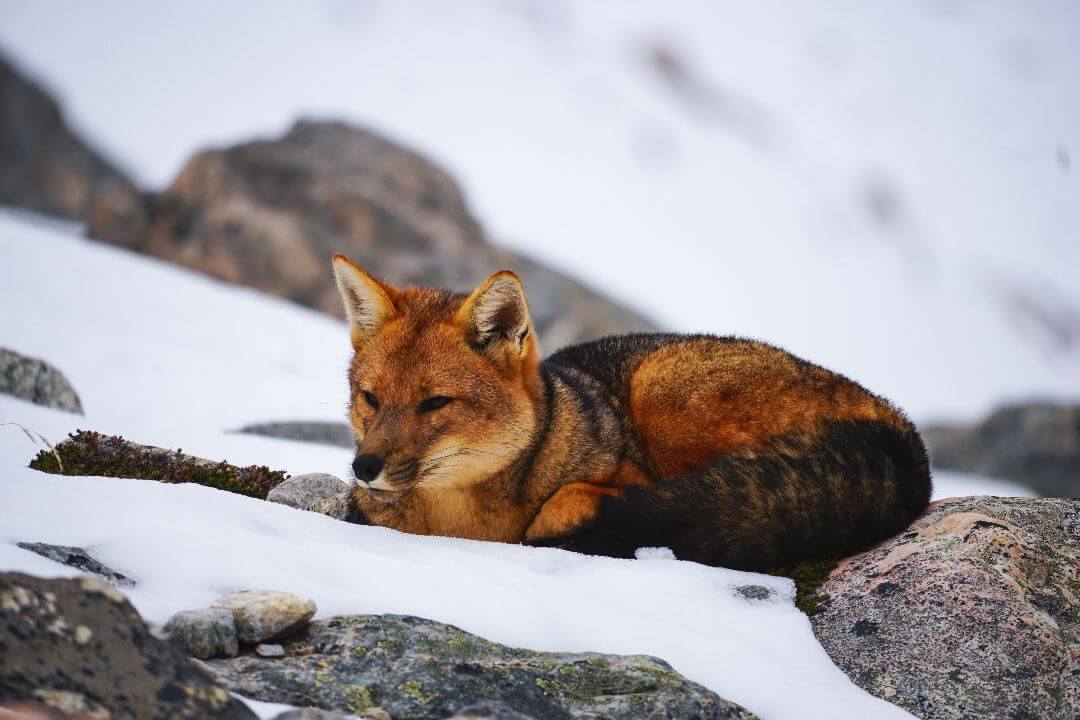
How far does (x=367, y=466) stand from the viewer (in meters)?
4.46

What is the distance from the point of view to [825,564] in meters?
4.82

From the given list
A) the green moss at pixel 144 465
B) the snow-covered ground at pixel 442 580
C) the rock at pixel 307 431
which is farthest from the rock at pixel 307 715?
the rock at pixel 307 431

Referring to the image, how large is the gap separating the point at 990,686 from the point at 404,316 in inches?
140

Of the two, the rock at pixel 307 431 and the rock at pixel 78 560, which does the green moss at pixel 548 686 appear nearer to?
the rock at pixel 78 560

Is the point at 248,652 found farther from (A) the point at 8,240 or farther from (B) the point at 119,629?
(A) the point at 8,240

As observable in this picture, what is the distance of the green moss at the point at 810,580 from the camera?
4383 mm

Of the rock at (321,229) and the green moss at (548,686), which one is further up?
the rock at (321,229)

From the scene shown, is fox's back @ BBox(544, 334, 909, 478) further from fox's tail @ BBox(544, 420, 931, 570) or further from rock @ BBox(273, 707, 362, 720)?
rock @ BBox(273, 707, 362, 720)

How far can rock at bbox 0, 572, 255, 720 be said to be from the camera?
2.46m

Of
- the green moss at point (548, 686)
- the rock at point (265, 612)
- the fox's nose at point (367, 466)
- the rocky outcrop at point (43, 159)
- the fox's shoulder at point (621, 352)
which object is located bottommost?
the rock at point (265, 612)

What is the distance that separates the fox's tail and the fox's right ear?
1.76 metres

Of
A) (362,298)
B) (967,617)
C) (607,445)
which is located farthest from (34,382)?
(967,617)

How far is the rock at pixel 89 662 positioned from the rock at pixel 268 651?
51cm

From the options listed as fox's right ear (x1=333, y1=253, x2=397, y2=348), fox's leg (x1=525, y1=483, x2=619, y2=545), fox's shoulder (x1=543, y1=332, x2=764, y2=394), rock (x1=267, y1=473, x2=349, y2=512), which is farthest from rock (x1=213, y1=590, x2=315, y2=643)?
fox's shoulder (x1=543, y1=332, x2=764, y2=394)
